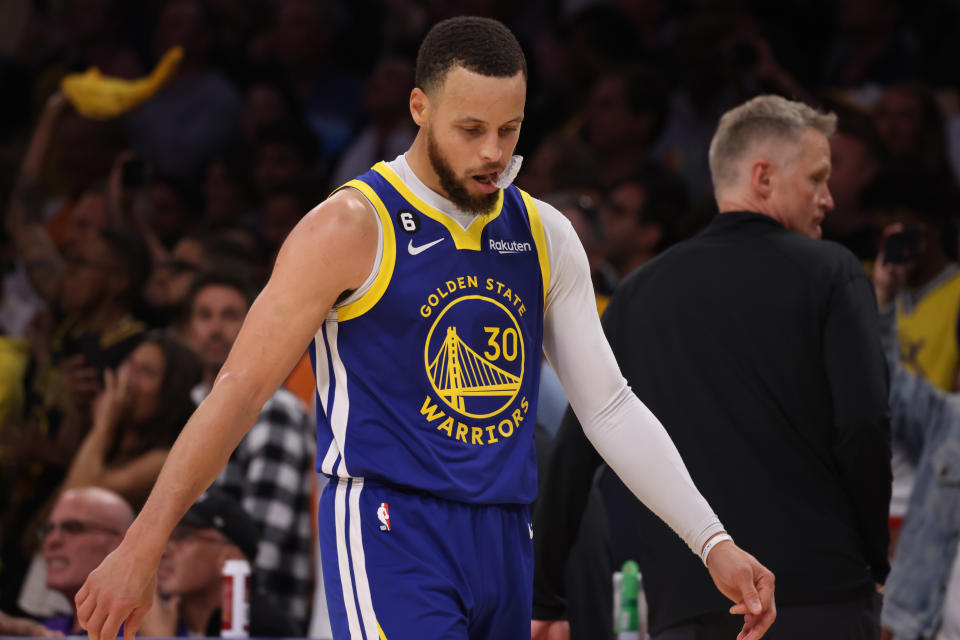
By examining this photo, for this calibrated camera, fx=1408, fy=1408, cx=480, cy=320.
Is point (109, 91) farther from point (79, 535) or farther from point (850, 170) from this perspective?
point (850, 170)

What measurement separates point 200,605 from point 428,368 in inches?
97.0

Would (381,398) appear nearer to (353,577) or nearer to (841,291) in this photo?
(353,577)

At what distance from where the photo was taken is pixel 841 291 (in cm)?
346

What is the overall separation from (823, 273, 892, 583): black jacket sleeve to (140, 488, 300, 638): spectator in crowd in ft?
6.80

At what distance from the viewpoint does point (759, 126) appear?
381 centimetres

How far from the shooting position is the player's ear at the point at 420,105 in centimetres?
273

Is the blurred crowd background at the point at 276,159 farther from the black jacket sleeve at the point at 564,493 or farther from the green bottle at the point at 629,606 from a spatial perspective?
Result: the black jacket sleeve at the point at 564,493

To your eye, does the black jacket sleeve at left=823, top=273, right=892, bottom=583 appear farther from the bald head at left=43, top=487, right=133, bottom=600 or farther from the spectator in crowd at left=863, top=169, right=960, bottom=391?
the bald head at left=43, top=487, right=133, bottom=600

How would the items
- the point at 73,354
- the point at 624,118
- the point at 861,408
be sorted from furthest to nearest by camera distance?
the point at 624,118, the point at 73,354, the point at 861,408

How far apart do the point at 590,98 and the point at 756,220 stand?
3.97 meters

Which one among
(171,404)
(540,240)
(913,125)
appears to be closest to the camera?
(540,240)

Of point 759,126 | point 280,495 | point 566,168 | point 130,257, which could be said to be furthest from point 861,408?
point 130,257

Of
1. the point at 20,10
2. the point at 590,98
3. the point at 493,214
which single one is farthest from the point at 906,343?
the point at 20,10

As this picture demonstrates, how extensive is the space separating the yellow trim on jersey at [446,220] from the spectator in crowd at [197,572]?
2.29 meters
